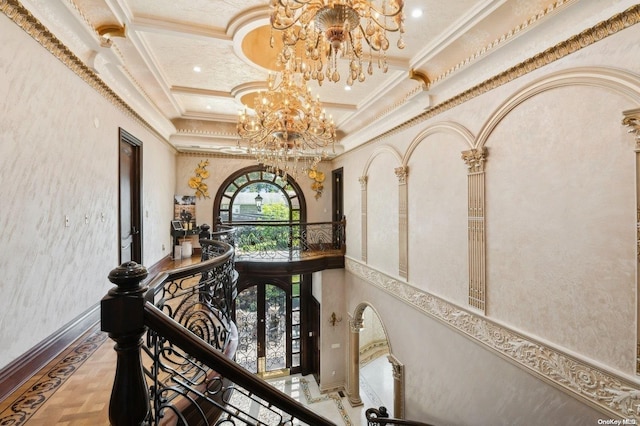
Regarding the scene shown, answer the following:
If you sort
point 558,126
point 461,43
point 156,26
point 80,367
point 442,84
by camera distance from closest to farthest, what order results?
point 80,367 < point 558,126 < point 156,26 < point 461,43 < point 442,84

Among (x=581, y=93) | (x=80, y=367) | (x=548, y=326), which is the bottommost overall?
(x=80, y=367)

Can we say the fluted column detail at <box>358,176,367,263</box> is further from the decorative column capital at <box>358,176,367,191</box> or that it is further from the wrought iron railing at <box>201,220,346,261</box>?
the wrought iron railing at <box>201,220,346,261</box>

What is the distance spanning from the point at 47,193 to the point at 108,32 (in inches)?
67.9

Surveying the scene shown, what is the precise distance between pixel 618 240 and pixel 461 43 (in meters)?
2.37

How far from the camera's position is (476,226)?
3.54m

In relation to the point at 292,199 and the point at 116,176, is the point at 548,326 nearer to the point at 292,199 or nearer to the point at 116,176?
the point at 116,176

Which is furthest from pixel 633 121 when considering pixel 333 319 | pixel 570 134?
pixel 333 319

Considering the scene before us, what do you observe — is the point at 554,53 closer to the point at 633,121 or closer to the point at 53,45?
the point at 633,121

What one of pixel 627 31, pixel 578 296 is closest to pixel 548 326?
pixel 578 296

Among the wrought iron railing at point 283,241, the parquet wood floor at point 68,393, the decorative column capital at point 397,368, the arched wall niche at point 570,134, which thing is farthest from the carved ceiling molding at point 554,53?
the parquet wood floor at point 68,393

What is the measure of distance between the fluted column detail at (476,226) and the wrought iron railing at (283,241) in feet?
12.9

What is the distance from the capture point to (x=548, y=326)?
2781 millimetres

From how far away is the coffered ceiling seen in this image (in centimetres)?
270

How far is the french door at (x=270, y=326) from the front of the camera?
25.9 feet
